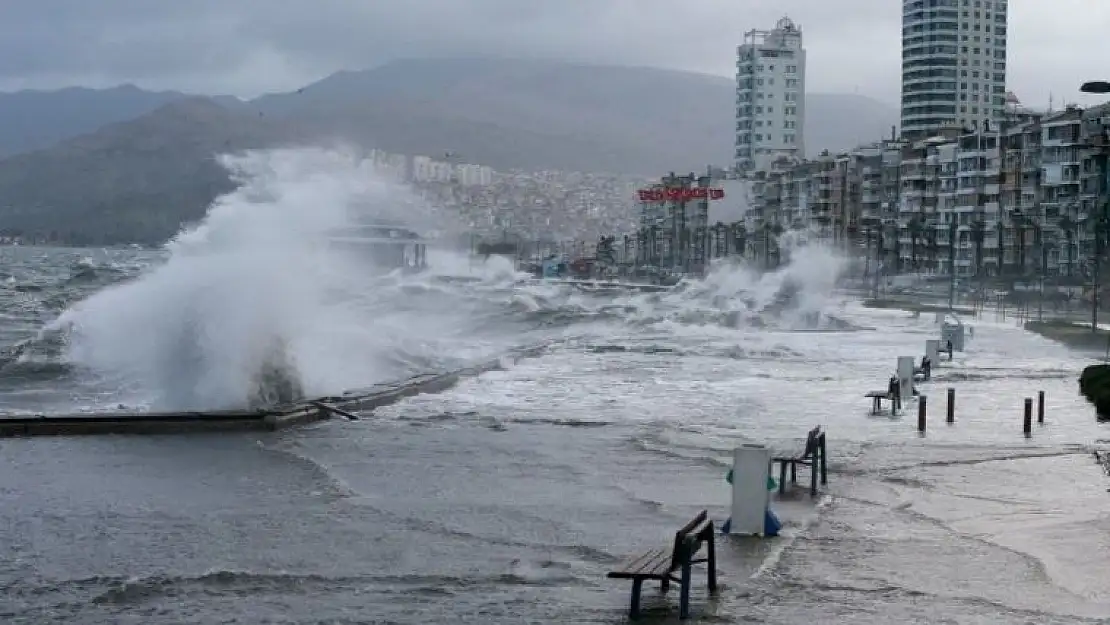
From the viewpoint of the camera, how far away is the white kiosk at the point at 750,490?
43.3ft

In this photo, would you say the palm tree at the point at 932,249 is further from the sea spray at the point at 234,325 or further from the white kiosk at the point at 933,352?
the white kiosk at the point at 933,352

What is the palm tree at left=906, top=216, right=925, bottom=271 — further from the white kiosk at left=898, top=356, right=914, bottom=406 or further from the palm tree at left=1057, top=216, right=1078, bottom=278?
the white kiosk at left=898, top=356, right=914, bottom=406

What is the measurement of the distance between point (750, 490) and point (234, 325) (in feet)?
57.3

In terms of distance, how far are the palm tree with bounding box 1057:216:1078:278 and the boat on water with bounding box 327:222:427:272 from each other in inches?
2197

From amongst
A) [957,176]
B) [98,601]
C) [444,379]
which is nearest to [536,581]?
[98,601]

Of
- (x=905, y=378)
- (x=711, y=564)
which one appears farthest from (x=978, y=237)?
(x=711, y=564)

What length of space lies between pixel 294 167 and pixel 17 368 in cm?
2841

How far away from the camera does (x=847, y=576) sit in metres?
11.9

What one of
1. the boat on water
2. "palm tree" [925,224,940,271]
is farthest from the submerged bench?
the boat on water

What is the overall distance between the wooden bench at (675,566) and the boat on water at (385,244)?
365ft

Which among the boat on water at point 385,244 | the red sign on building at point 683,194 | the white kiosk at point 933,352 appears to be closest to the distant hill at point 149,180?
the boat on water at point 385,244

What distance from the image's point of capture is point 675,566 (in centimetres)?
1066

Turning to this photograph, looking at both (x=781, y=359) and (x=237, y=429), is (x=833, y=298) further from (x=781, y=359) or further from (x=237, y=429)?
(x=237, y=429)

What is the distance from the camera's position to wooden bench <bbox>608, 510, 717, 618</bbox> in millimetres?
10398
